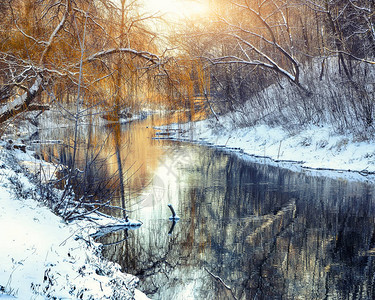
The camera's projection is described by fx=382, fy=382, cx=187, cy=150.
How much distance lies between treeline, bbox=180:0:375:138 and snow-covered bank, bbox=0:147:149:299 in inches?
262

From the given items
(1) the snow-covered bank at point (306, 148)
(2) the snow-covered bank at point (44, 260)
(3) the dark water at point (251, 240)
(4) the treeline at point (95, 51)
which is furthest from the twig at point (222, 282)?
(1) the snow-covered bank at point (306, 148)

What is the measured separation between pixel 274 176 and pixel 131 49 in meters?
8.07

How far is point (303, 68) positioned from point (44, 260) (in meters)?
18.9

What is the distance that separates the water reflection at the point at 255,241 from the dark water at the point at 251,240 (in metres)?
0.02

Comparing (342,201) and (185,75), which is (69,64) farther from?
(342,201)

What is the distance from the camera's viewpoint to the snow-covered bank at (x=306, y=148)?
42.3 ft

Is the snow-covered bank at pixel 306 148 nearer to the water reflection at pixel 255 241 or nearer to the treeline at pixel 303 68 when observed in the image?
the treeline at pixel 303 68

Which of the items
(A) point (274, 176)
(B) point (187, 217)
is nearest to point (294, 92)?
(A) point (274, 176)

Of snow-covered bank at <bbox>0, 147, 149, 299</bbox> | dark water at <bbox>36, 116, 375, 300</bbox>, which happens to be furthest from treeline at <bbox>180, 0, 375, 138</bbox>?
snow-covered bank at <bbox>0, 147, 149, 299</bbox>

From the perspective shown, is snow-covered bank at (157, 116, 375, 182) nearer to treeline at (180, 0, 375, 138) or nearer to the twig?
treeline at (180, 0, 375, 138)

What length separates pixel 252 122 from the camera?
21219mm

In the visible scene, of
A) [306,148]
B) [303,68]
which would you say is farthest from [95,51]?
[303,68]

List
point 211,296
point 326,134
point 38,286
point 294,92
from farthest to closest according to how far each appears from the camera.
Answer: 1. point 294,92
2. point 326,134
3. point 211,296
4. point 38,286

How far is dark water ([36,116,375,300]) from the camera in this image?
5332 mm
